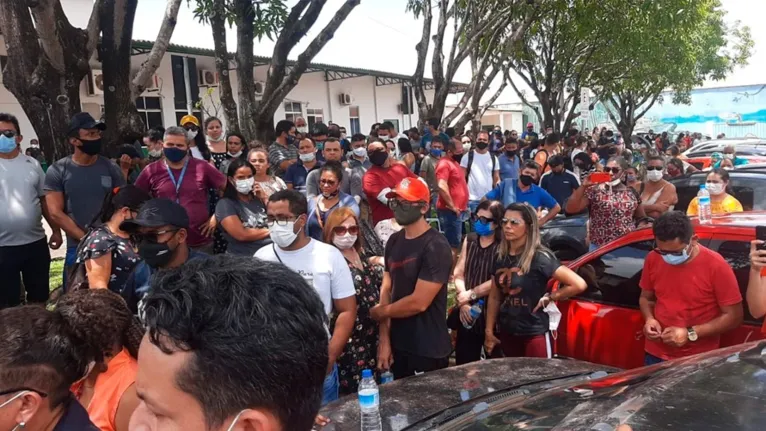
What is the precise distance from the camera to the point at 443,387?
3084mm

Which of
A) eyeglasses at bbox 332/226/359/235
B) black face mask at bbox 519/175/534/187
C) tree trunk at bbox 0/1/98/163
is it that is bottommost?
eyeglasses at bbox 332/226/359/235

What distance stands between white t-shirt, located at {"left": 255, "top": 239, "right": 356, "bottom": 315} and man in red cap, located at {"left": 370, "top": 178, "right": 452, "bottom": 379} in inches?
17.0

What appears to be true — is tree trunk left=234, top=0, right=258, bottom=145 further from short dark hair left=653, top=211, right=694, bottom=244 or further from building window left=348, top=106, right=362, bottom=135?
building window left=348, top=106, right=362, bottom=135

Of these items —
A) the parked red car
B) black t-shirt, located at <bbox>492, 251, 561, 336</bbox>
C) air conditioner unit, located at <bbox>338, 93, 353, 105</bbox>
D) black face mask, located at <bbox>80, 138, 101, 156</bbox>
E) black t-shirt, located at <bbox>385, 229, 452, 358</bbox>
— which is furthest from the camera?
air conditioner unit, located at <bbox>338, 93, 353, 105</bbox>

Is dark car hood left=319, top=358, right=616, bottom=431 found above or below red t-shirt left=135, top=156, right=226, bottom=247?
below

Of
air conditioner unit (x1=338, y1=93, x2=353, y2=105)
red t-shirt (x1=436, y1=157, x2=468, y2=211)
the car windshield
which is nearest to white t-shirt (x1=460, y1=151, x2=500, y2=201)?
red t-shirt (x1=436, y1=157, x2=468, y2=211)

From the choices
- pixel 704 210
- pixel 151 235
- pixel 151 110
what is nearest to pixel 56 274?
pixel 151 235

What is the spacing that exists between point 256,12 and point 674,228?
600 cm

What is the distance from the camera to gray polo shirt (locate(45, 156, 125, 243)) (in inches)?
183

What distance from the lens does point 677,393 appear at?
1962mm

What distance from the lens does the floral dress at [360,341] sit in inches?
139

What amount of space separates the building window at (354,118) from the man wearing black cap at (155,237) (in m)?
23.0

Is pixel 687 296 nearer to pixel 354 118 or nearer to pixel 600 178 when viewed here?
pixel 600 178

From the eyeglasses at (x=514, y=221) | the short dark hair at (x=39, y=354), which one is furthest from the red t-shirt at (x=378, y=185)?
the short dark hair at (x=39, y=354)
